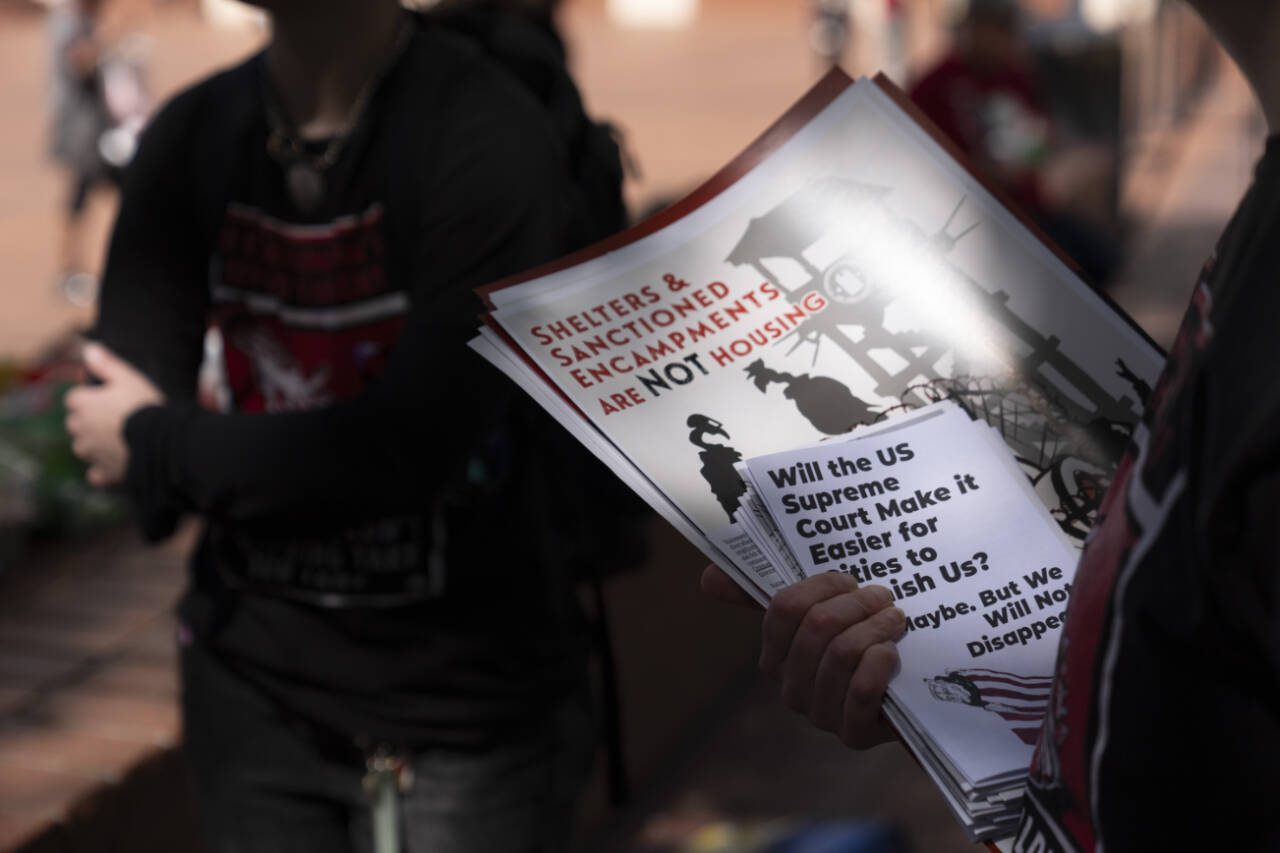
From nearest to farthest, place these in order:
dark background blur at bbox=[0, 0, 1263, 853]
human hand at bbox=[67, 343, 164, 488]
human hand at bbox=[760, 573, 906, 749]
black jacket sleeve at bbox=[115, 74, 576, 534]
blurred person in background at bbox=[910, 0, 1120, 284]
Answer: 1. human hand at bbox=[760, 573, 906, 749]
2. black jacket sleeve at bbox=[115, 74, 576, 534]
3. human hand at bbox=[67, 343, 164, 488]
4. dark background blur at bbox=[0, 0, 1263, 853]
5. blurred person in background at bbox=[910, 0, 1120, 284]

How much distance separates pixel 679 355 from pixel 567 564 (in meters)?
0.73

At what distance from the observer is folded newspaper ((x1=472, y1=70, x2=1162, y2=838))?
1.13m

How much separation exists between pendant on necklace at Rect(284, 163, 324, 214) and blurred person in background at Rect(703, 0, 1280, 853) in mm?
1068

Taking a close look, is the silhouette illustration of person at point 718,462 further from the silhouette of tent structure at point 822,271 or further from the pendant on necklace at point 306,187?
the pendant on necklace at point 306,187

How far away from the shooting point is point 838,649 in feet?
3.48

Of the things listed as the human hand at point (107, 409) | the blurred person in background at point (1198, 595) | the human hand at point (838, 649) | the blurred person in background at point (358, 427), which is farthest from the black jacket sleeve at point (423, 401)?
the blurred person in background at point (1198, 595)

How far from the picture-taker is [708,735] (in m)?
4.07

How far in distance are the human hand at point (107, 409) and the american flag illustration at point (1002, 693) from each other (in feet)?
3.53

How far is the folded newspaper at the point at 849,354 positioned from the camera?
113 cm

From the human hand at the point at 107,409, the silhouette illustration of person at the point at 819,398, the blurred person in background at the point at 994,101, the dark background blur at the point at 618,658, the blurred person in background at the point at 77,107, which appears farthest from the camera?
the blurred person in background at the point at 77,107

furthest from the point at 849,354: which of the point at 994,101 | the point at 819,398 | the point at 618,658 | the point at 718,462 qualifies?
the point at 994,101

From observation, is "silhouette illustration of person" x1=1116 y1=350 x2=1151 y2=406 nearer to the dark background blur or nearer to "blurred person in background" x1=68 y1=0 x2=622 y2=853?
"blurred person in background" x1=68 y1=0 x2=622 y2=853

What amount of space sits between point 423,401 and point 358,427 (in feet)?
0.26

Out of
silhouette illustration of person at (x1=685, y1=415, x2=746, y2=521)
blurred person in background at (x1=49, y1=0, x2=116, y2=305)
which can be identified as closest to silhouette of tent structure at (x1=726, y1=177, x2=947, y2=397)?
silhouette illustration of person at (x1=685, y1=415, x2=746, y2=521)
